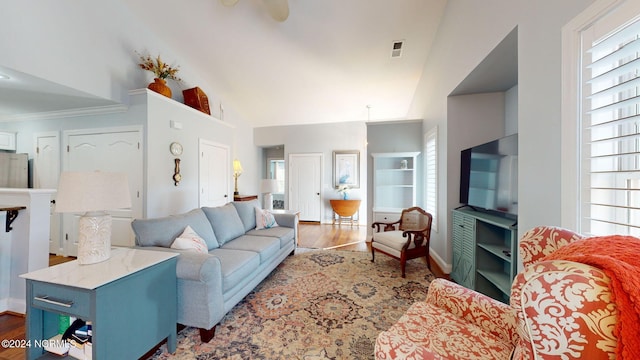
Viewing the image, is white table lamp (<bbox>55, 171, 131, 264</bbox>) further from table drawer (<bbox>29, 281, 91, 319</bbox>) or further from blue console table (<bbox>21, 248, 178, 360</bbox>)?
table drawer (<bbox>29, 281, 91, 319</bbox>)

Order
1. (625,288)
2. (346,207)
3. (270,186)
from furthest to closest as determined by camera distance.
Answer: (346,207) < (270,186) < (625,288)

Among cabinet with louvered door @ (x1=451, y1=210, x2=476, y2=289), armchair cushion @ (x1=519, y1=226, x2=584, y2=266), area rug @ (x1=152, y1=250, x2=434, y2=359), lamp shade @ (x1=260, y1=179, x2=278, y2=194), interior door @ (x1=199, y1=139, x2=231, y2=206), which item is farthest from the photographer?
lamp shade @ (x1=260, y1=179, x2=278, y2=194)

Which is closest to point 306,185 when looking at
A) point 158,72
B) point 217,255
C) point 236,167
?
point 236,167

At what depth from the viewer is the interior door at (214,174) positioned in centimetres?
418

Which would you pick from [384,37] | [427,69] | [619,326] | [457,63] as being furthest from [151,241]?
[427,69]

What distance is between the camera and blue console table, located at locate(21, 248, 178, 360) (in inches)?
46.2

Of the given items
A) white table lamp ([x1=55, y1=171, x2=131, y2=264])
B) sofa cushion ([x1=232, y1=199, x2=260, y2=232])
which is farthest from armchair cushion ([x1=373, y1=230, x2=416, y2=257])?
white table lamp ([x1=55, y1=171, x2=131, y2=264])

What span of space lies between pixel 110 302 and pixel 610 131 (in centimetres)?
250

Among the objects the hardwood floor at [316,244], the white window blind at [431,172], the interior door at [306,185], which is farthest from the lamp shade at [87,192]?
the interior door at [306,185]

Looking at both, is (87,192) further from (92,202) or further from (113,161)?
(113,161)

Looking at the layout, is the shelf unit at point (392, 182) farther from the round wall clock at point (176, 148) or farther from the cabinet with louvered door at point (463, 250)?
→ the round wall clock at point (176, 148)

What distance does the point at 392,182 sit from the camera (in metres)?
4.36

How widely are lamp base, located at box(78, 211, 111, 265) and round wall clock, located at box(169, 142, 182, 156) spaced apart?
7.22 ft

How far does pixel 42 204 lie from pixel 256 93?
12.2 feet
